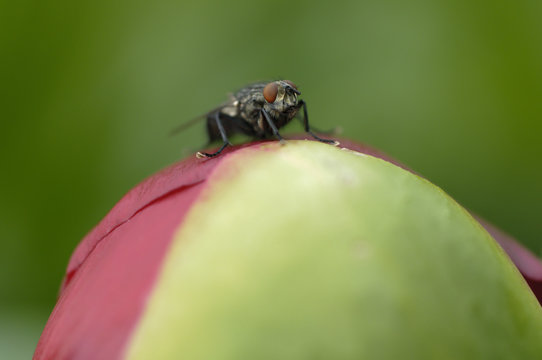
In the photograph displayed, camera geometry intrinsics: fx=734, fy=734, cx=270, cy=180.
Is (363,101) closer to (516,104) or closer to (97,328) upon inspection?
(516,104)

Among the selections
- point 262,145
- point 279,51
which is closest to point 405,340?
point 262,145

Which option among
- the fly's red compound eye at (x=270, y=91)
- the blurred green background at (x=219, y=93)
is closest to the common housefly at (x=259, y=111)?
the fly's red compound eye at (x=270, y=91)

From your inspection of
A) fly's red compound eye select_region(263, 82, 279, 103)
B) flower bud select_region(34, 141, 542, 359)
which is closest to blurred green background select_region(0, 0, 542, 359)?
fly's red compound eye select_region(263, 82, 279, 103)

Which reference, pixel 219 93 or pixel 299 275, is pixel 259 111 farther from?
pixel 299 275

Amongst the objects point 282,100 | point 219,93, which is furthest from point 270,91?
point 219,93

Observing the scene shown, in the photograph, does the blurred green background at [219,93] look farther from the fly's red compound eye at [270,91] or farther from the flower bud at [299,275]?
the flower bud at [299,275]

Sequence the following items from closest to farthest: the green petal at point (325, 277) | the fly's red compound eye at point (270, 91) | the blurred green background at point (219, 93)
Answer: the green petal at point (325, 277)
the fly's red compound eye at point (270, 91)
the blurred green background at point (219, 93)

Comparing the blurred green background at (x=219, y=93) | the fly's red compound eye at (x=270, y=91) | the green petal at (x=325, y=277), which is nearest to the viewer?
the green petal at (x=325, y=277)

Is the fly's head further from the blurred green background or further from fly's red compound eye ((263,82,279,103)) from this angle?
the blurred green background
